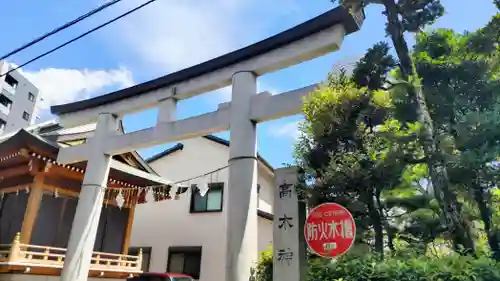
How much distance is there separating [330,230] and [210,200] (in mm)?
9947

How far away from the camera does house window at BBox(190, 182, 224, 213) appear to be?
14575 millimetres

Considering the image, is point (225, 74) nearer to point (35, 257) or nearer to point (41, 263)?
point (41, 263)

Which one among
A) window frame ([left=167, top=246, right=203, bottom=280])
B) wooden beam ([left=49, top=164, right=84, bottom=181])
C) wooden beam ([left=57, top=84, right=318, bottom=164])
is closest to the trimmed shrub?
wooden beam ([left=57, top=84, right=318, bottom=164])

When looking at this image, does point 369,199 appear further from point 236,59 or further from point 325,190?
point 236,59

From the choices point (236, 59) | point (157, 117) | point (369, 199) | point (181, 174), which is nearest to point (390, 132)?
point (369, 199)

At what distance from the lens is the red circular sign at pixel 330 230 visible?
514 cm

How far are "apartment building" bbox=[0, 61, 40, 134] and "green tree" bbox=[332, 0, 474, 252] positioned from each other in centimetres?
A: 4124

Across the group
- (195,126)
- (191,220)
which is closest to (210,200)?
(191,220)

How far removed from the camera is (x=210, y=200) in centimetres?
1479

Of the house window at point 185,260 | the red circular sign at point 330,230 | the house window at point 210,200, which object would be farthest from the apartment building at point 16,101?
the red circular sign at point 330,230

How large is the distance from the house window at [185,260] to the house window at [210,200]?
1557 mm

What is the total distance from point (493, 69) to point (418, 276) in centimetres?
374

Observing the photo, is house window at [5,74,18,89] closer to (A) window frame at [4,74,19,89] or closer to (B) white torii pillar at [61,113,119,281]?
(A) window frame at [4,74,19,89]

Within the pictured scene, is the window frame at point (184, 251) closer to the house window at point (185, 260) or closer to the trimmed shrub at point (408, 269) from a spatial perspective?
the house window at point (185, 260)
